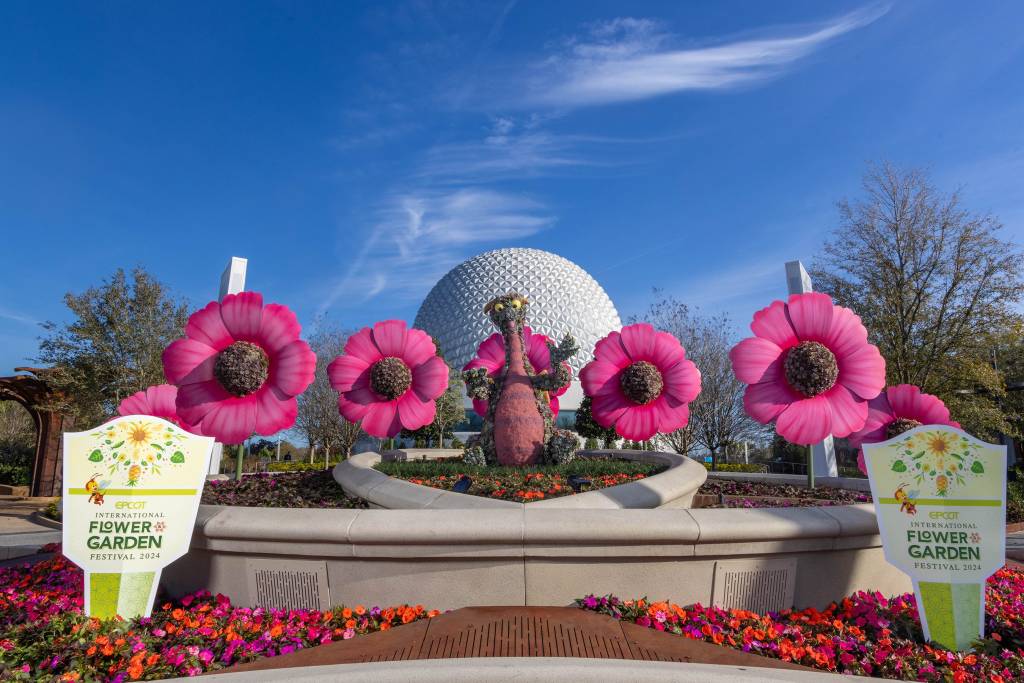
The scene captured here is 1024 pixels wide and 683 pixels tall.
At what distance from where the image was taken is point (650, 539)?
436cm

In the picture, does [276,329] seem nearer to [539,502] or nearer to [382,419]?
[382,419]

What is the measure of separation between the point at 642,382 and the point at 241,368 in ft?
15.2

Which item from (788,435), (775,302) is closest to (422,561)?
(788,435)

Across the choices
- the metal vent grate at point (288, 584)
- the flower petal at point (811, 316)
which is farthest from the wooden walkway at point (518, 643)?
the flower petal at point (811, 316)

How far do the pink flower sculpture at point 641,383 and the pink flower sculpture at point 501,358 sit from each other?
3.16ft

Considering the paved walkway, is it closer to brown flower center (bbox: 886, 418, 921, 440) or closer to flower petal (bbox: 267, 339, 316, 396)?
flower petal (bbox: 267, 339, 316, 396)

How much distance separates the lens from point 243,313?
19.9 ft

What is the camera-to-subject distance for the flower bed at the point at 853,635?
3.79 meters

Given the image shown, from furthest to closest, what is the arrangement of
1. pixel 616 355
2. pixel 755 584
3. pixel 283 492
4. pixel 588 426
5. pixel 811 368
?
pixel 588 426
pixel 616 355
pixel 283 492
pixel 811 368
pixel 755 584

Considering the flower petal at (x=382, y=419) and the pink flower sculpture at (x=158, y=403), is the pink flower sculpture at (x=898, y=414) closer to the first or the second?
the flower petal at (x=382, y=419)

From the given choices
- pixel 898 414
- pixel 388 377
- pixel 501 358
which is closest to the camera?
pixel 898 414

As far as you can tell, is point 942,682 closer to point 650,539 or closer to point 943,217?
point 650,539

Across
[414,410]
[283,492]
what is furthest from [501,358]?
[283,492]

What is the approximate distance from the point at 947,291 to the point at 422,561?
18.3 meters
